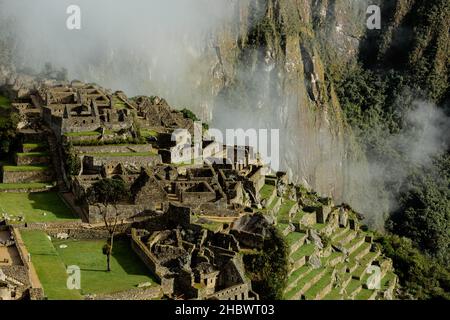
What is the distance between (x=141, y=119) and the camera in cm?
6812

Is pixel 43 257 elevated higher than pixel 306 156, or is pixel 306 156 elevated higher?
pixel 43 257

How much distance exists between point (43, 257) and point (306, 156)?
520 feet

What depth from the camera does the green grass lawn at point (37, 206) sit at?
4916 cm

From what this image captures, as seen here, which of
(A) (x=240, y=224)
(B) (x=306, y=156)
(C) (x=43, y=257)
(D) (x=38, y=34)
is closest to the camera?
(C) (x=43, y=257)

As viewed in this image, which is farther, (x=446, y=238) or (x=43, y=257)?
(x=446, y=238)

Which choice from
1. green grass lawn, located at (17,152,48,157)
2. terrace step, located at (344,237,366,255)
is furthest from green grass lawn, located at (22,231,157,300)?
terrace step, located at (344,237,366,255)

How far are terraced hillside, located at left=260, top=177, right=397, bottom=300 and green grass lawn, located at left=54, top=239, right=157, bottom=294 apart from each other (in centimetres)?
753

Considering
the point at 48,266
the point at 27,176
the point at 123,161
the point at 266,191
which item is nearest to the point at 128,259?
the point at 48,266

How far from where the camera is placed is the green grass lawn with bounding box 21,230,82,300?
125ft

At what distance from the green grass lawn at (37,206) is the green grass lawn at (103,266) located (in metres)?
2.54

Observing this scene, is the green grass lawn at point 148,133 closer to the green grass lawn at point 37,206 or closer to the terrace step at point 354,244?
the green grass lawn at point 37,206
